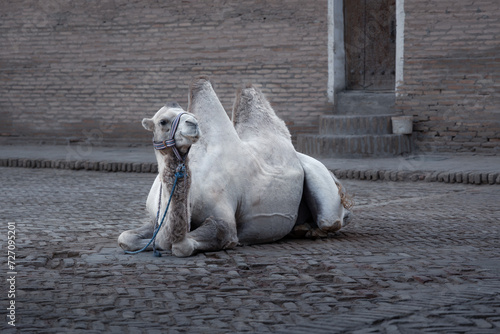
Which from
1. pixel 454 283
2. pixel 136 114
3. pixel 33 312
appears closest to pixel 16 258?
pixel 33 312

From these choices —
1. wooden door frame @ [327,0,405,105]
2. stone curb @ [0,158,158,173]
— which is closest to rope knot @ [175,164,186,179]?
stone curb @ [0,158,158,173]

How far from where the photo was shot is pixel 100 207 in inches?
362

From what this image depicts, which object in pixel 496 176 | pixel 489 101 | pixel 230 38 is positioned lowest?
pixel 496 176

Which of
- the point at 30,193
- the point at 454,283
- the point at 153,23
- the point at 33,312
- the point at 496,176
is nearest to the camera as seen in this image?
the point at 33,312

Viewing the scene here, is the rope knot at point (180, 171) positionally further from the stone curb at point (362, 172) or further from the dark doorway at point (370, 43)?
the dark doorway at point (370, 43)

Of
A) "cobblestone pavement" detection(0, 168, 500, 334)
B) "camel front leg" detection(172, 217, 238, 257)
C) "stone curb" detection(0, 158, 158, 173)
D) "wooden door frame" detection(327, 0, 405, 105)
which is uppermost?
"wooden door frame" detection(327, 0, 405, 105)

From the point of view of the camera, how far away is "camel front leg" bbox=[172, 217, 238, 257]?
5.66m

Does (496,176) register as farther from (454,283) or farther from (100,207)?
(454,283)

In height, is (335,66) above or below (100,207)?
above

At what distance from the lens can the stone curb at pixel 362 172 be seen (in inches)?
458

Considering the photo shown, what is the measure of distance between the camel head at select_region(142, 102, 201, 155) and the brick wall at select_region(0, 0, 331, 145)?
34.5 ft

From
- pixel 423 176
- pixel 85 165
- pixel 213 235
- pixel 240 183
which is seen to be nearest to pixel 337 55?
pixel 423 176

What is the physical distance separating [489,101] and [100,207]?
8.05 m

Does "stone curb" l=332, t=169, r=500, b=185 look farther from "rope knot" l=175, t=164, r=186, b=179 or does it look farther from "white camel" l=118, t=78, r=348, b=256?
"rope knot" l=175, t=164, r=186, b=179
